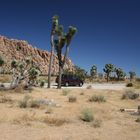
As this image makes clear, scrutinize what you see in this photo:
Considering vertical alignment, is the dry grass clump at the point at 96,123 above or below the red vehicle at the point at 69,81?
below

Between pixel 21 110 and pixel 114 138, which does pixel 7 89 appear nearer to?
pixel 21 110

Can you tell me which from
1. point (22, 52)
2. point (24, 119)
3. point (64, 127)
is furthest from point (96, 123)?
point (22, 52)

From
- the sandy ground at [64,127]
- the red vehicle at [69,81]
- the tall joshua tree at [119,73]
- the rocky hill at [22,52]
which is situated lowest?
the sandy ground at [64,127]

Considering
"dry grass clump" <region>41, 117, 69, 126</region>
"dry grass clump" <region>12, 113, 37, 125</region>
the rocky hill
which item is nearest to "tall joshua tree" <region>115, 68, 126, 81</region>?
the rocky hill

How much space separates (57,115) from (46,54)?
164 meters

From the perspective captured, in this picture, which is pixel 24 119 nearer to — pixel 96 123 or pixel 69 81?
pixel 96 123

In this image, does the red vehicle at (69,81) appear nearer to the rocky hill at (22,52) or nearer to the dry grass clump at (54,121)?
the dry grass clump at (54,121)

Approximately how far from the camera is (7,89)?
26.0 metres

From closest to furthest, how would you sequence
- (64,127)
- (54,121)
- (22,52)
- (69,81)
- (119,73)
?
(64,127)
(54,121)
(69,81)
(119,73)
(22,52)

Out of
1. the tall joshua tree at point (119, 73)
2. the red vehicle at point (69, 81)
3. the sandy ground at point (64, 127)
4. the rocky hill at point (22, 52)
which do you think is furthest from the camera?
the rocky hill at point (22, 52)

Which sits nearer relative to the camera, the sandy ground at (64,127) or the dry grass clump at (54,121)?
the sandy ground at (64,127)

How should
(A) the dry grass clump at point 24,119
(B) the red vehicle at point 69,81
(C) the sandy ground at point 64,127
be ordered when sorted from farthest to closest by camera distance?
(B) the red vehicle at point 69,81
(A) the dry grass clump at point 24,119
(C) the sandy ground at point 64,127

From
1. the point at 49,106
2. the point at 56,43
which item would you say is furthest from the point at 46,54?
the point at 49,106

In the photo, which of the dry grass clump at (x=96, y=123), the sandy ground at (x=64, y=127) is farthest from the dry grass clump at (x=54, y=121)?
the dry grass clump at (x=96, y=123)
